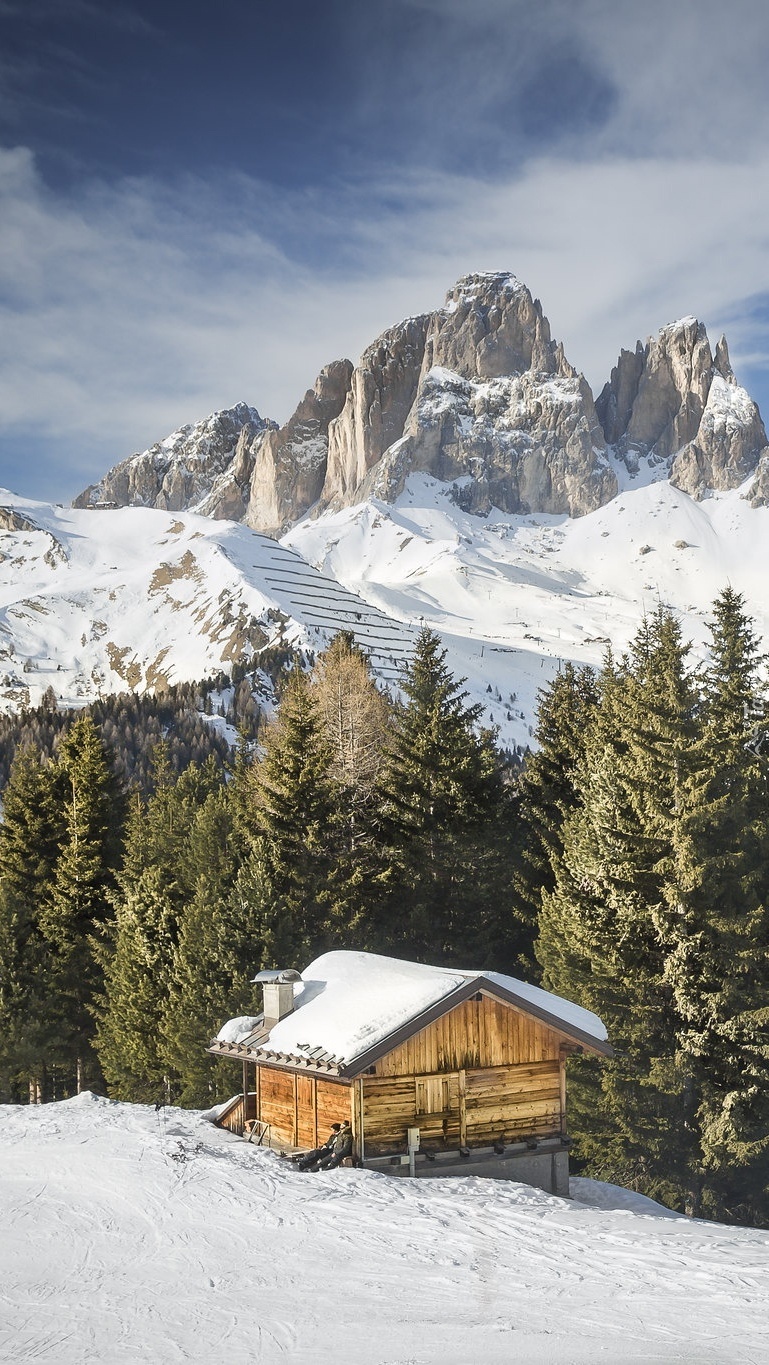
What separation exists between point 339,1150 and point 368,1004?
9.50ft

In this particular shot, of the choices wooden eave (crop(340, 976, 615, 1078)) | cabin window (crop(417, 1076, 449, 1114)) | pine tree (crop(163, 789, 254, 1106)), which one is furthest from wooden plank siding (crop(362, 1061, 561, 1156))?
pine tree (crop(163, 789, 254, 1106))

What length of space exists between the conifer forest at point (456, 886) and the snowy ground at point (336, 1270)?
7532 millimetres

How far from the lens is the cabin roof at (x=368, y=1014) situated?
21.5 meters

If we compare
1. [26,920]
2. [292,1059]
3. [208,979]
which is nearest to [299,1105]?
[292,1059]

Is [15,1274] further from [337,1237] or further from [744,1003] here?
[744,1003]

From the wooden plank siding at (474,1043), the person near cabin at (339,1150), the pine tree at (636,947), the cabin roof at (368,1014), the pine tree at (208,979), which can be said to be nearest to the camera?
the person near cabin at (339,1150)

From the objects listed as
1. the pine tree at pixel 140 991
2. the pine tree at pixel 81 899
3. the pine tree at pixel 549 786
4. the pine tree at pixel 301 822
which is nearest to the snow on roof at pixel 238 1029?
the pine tree at pixel 301 822

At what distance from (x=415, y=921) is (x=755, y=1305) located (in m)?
22.9

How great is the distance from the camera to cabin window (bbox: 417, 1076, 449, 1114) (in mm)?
22281

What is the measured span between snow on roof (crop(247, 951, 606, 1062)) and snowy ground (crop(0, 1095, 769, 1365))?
2.49m

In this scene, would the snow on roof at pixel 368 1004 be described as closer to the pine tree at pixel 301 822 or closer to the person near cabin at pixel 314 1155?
the person near cabin at pixel 314 1155

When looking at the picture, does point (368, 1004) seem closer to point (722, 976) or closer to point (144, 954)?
point (722, 976)

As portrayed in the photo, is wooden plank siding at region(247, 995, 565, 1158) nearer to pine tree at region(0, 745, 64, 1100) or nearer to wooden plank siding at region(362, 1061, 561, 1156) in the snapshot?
wooden plank siding at region(362, 1061, 561, 1156)

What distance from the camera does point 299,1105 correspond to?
2345 cm
